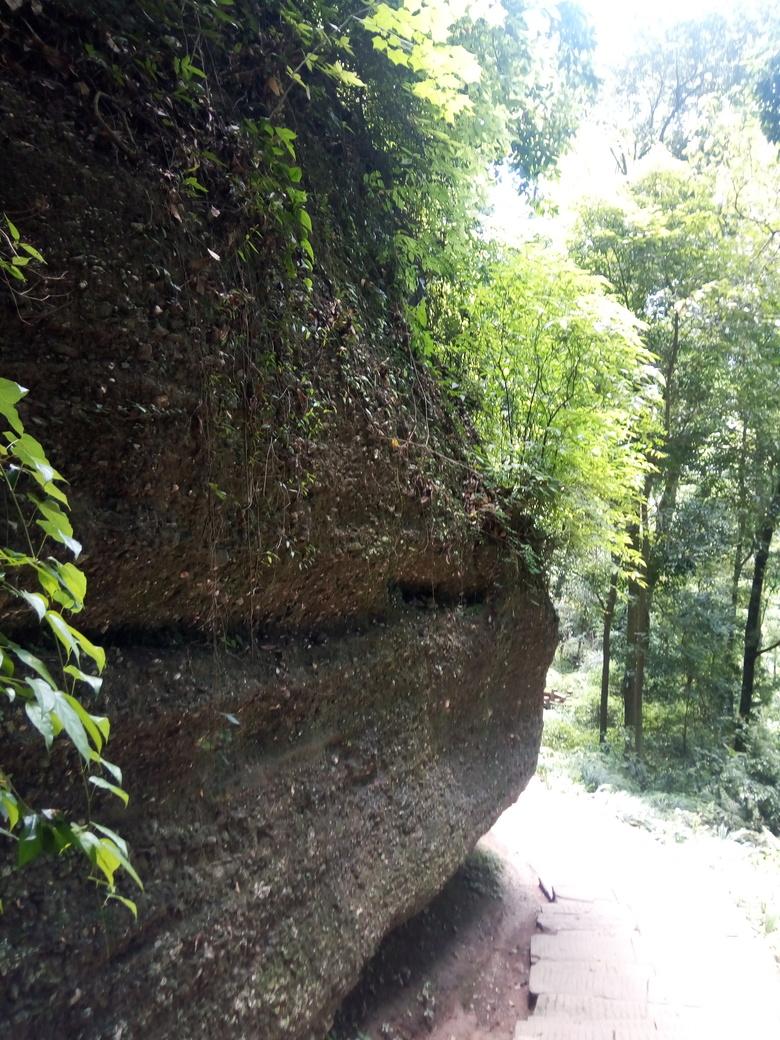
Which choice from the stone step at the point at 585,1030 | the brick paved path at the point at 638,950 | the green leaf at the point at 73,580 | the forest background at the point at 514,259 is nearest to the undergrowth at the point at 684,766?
the forest background at the point at 514,259

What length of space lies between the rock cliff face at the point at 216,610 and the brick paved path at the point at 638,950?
5.13ft

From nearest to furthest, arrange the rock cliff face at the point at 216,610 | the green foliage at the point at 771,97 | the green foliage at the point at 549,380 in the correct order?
the rock cliff face at the point at 216,610 < the green foliage at the point at 549,380 < the green foliage at the point at 771,97

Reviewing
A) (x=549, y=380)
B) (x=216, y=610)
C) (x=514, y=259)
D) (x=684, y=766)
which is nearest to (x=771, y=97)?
(x=514, y=259)

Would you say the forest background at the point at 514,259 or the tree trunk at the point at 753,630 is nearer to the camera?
the forest background at the point at 514,259

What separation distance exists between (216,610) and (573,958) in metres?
4.50

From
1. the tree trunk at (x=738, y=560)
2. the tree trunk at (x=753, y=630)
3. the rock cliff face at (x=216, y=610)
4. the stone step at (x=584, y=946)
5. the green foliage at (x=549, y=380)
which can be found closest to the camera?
the rock cliff face at (x=216, y=610)

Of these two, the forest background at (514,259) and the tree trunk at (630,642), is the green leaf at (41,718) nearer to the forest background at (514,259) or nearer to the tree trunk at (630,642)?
the forest background at (514,259)

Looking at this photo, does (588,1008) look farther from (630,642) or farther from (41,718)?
(630,642)

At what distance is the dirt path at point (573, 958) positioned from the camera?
4449mm

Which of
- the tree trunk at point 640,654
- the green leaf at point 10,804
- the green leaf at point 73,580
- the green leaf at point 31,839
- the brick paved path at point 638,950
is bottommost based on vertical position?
the brick paved path at point 638,950

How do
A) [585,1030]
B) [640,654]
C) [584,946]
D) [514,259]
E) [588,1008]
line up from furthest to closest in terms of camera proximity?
[640,654], [514,259], [584,946], [588,1008], [585,1030]

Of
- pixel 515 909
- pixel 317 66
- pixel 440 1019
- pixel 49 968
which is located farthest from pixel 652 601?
pixel 49 968

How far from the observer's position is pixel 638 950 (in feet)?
18.0

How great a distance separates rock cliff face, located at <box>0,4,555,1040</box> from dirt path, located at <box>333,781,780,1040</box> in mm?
804
